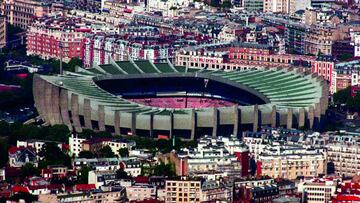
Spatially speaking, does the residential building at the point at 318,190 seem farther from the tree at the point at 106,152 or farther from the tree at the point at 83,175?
the tree at the point at 106,152

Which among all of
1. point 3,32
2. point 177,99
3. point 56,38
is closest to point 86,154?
point 177,99

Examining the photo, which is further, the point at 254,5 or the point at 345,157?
the point at 254,5

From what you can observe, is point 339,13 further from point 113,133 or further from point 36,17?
point 113,133

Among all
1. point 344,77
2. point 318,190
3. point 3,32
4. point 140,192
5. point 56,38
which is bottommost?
point 140,192

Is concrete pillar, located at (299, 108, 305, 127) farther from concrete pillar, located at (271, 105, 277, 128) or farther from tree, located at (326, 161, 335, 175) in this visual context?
tree, located at (326, 161, 335, 175)

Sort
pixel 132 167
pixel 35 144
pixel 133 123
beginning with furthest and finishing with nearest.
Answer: pixel 133 123
pixel 35 144
pixel 132 167

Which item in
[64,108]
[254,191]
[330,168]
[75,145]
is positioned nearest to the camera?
[254,191]

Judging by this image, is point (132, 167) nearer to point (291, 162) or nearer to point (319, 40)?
point (291, 162)

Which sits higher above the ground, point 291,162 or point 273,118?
point 273,118

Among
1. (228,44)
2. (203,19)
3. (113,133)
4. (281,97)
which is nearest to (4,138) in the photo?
(113,133)
